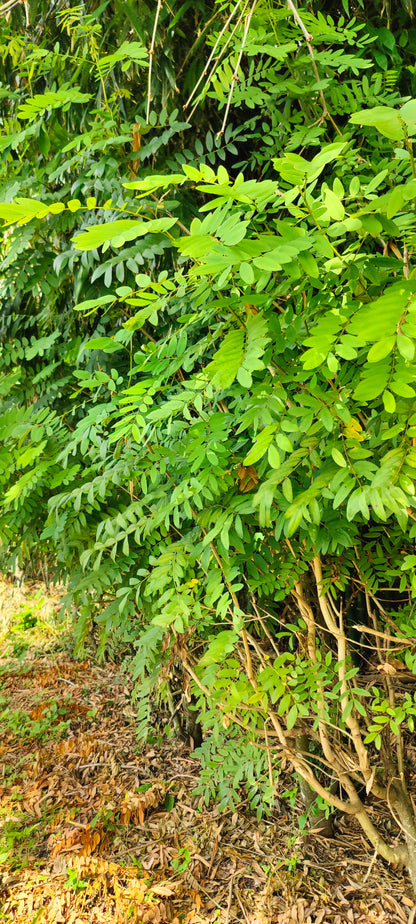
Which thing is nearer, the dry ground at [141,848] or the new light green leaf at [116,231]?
the new light green leaf at [116,231]

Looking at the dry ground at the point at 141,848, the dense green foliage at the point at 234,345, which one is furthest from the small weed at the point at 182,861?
the dense green foliage at the point at 234,345

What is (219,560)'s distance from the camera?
4.55 ft

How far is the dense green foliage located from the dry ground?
0.23m

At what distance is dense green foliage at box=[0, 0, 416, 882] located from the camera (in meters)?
0.75

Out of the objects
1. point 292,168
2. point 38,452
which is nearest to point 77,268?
point 38,452

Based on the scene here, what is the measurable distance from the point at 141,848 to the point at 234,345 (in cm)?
199

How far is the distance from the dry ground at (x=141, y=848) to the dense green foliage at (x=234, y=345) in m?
0.23

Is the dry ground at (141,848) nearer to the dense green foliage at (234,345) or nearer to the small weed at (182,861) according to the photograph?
the small weed at (182,861)

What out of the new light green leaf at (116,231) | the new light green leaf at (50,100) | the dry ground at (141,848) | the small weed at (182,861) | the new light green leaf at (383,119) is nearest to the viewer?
the new light green leaf at (383,119)

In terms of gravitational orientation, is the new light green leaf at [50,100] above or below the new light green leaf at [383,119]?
above

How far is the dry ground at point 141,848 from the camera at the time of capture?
1.71 meters

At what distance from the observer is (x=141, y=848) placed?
80.6 inches

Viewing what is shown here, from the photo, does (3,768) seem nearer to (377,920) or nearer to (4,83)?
(377,920)

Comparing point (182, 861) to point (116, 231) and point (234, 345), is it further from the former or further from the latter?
point (116, 231)
